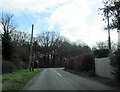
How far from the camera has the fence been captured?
26562 millimetres

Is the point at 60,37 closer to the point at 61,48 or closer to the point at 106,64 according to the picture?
the point at 61,48

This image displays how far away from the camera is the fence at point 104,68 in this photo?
26.6 m

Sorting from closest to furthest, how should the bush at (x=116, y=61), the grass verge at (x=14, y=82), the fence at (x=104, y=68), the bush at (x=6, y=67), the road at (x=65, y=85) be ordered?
the grass verge at (x=14, y=82), the road at (x=65, y=85), the bush at (x=116, y=61), the fence at (x=104, y=68), the bush at (x=6, y=67)

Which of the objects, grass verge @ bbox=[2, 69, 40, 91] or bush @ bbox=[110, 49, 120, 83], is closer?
grass verge @ bbox=[2, 69, 40, 91]

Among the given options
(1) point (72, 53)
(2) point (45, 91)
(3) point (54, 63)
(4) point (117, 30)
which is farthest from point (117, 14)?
(3) point (54, 63)

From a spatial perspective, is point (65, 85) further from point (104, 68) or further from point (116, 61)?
point (104, 68)

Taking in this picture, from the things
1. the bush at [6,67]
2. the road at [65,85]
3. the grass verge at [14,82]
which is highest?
the bush at [6,67]

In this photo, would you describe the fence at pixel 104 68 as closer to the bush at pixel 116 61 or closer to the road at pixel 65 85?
the road at pixel 65 85

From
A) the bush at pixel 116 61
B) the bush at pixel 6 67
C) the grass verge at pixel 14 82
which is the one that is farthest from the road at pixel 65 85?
the bush at pixel 6 67

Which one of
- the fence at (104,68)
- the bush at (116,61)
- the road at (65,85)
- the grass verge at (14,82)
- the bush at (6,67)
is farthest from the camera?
the bush at (6,67)

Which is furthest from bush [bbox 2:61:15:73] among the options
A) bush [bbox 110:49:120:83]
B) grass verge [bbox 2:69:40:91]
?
bush [bbox 110:49:120:83]

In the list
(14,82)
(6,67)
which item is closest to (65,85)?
(14,82)

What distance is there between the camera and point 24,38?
92875mm

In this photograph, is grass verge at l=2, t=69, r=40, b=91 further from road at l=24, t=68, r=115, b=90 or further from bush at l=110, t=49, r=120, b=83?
bush at l=110, t=49, r=120, b=83
